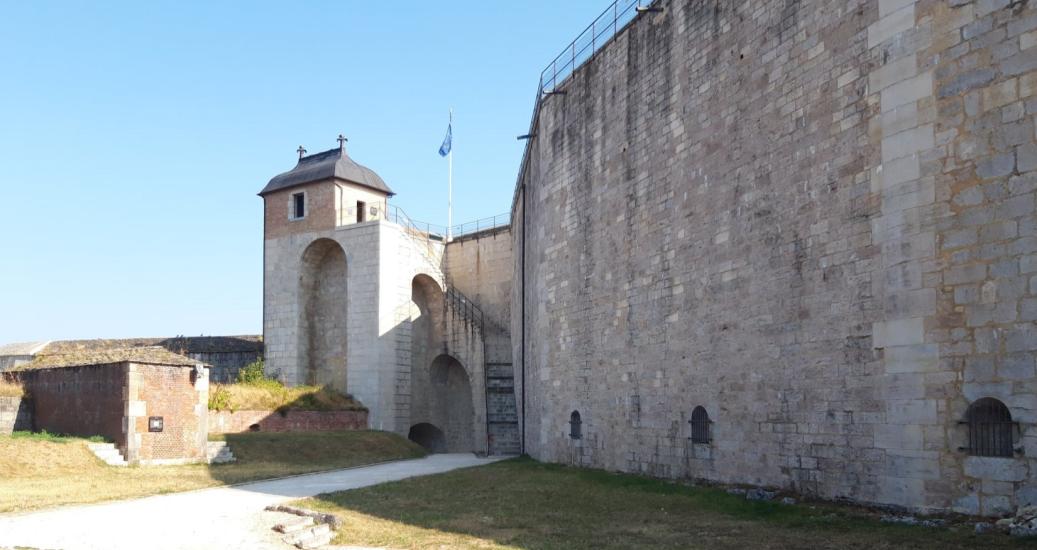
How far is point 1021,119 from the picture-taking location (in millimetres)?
9078

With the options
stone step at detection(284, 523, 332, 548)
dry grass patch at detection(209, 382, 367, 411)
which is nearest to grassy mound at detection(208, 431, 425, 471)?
dry grass patch at detection(209, 382, 367, 411)

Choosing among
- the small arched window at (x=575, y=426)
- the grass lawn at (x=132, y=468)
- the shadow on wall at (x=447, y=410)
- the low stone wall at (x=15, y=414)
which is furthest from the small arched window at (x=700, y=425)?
the shadow on wall at (x=447, y=410)

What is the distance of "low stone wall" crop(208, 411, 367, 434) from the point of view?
24922 mm

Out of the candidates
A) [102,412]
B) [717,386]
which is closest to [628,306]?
[717,386]

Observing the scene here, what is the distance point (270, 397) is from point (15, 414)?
23.7 feet

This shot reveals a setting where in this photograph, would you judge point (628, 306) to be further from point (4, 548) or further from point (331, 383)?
point (331, 383)

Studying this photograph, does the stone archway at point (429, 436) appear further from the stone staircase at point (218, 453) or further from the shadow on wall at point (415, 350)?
the stone staircase at point (218, 453)

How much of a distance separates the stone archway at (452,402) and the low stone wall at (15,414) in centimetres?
1327

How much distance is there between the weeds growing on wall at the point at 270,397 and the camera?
83.3 feet

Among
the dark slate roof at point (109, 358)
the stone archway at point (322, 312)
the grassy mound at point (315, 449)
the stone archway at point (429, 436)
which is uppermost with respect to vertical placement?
the stone archway at point (322, 312)

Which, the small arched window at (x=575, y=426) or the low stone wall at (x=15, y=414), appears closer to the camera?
the small arched window at (x=575, y=426)

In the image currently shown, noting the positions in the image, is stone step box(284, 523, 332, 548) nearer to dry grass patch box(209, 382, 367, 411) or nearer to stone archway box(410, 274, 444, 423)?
dry grass patch box(209, 382, 367, 411)

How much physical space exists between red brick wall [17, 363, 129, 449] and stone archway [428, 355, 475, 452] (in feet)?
43.0

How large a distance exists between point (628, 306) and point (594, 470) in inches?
133
